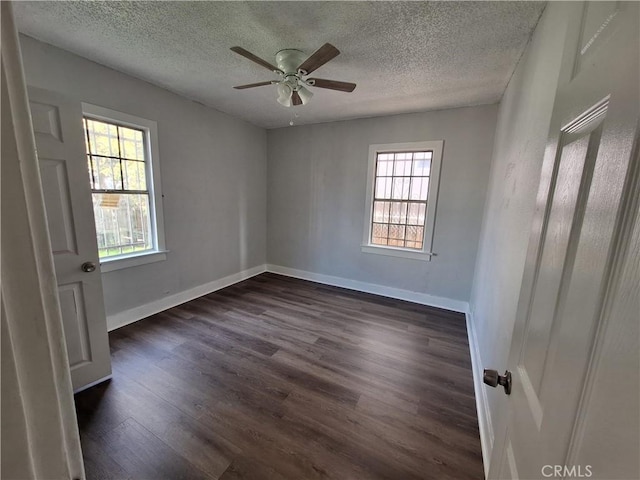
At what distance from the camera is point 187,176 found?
10.6 ft

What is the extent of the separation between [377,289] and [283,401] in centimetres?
243

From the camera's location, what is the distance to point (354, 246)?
4.02 meters

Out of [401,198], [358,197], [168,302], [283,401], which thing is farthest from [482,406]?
[168,302]

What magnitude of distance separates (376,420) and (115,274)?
2856 millimetres

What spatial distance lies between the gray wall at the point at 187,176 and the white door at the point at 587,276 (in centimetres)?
331

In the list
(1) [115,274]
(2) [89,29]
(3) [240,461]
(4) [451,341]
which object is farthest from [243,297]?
(2) [89,29]

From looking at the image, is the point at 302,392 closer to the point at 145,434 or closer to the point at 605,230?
the point at 145,434

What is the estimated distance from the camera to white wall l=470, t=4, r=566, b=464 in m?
1.27

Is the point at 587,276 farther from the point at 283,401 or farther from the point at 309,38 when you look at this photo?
the point at 309,38

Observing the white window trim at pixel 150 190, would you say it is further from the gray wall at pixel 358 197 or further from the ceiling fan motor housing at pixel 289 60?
the gray wall at pixel 358 197

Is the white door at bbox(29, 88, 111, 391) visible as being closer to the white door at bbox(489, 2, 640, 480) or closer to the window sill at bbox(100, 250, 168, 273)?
the window sill at bbox(100, 250, 168, 273)

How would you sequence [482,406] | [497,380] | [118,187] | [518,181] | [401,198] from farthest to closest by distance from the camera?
[401,198]
[118,187]
[482,406]
[518,181]
[497,380]

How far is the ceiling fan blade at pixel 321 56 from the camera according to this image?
160 cm

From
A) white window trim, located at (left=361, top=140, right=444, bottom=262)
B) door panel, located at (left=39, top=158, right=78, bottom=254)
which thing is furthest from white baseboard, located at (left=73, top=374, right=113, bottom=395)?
white window trim, located at (left=361, top=140, right=444, bottom=262)
